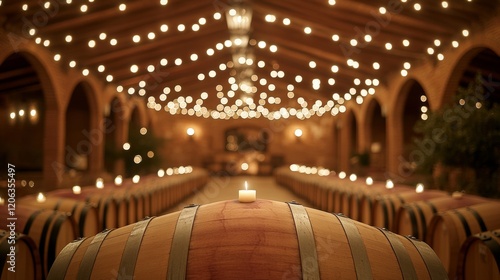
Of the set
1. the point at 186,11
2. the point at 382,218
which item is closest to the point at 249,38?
the point at 186,11

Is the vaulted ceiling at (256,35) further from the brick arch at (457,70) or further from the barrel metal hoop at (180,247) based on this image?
the barrel metal hoop at (180,247)

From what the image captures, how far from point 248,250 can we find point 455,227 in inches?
80.0

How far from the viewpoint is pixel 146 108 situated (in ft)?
66.7

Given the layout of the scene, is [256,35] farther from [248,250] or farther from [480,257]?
[248,250]

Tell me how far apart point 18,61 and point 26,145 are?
486cm

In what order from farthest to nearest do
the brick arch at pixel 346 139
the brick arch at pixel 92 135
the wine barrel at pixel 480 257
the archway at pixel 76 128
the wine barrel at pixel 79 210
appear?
the brick arch at pixel 346 139 → the archway at pixel 76 128 → the brick arch at pixel 92 135 → the wine barrel at pixel 79 210 → the wine barrel at pixel 480 257

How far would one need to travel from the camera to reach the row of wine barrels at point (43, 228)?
9.39 ft

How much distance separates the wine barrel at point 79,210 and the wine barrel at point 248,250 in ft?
6.84

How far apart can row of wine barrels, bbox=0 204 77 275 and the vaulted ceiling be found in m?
5.33

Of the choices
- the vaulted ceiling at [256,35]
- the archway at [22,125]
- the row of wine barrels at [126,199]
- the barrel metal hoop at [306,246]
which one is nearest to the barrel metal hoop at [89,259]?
the barrel metal hoop at [306,246]

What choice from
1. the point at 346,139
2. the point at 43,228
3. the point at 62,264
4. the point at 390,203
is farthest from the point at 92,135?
the point at 62,264

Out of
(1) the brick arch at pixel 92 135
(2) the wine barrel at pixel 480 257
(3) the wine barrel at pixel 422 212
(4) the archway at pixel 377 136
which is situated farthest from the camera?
(4) the archway at pixel 377 136

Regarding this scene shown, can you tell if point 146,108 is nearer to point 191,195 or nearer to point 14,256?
point 191,195

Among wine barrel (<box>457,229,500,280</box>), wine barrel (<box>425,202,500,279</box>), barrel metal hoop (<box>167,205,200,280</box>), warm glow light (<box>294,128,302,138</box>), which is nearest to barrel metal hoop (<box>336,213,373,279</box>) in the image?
barrel metal hoop (<box>167,205,200,280</box>)
